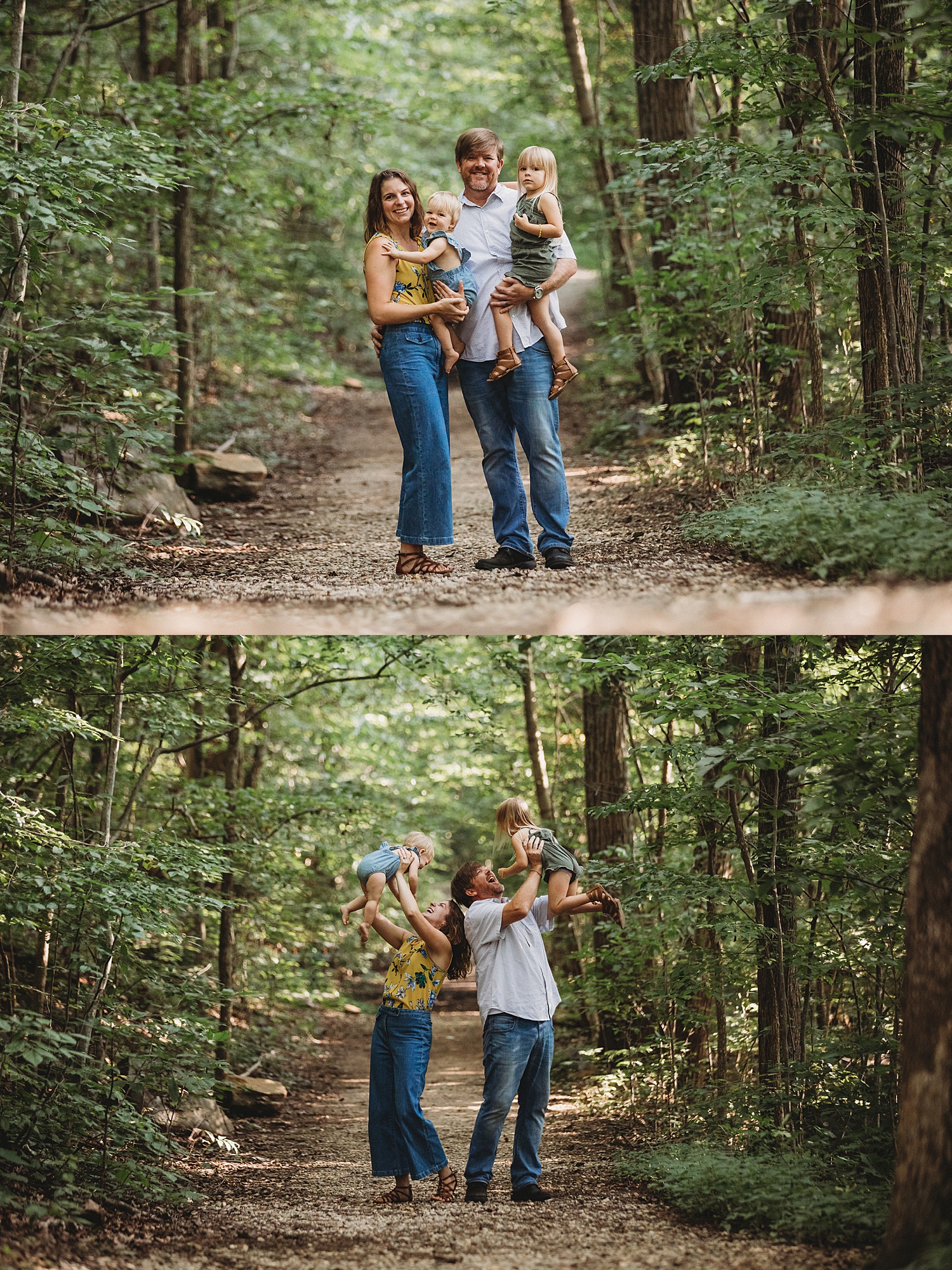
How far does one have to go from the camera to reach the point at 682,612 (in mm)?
3936

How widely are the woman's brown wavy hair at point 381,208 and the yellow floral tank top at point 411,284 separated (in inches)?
2.2

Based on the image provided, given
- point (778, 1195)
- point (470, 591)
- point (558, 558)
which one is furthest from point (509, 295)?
point (778, 1195)

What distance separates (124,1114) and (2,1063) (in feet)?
2.43

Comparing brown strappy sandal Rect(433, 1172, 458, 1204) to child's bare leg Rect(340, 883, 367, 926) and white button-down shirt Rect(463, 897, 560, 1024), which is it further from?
child's bare leg Rect(340, 883, 367, 926)

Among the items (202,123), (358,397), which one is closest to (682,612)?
(202,123)

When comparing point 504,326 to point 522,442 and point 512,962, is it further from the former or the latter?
point 512,962

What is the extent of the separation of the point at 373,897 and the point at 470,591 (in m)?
1.56

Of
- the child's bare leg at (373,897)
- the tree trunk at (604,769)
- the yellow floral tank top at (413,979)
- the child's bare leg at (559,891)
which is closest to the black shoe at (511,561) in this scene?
the child's bare leg at (559,891)

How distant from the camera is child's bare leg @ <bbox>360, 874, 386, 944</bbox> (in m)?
4.91

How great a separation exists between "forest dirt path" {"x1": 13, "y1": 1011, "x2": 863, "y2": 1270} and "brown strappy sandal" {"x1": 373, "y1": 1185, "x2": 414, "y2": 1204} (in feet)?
0.22

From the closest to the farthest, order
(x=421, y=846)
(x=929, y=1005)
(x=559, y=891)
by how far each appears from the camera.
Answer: (x=929, y=1005), (x=559, y=891), (x=421, y=846)

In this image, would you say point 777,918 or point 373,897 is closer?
point 373,897

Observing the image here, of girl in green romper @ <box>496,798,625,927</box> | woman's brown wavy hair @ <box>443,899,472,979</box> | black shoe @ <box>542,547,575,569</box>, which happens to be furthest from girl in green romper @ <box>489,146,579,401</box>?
woman's brown wavy hair @ <box>443,899,472,979</box>

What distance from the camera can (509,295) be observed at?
16.0ft
